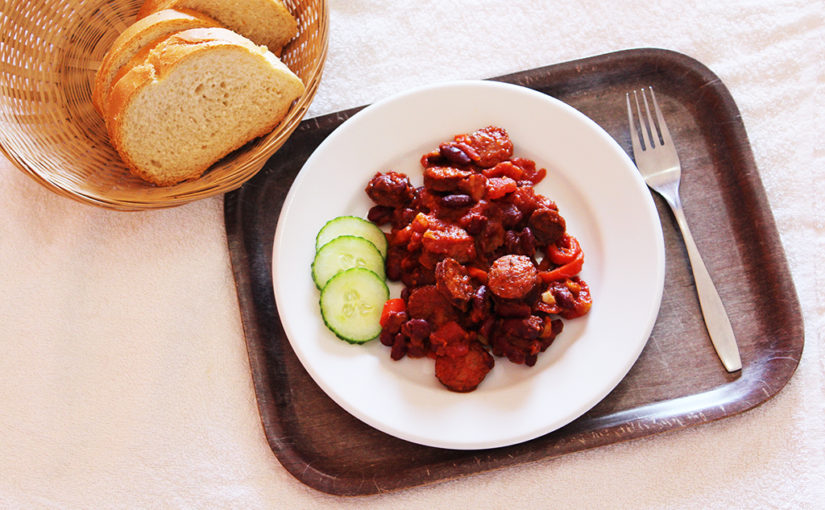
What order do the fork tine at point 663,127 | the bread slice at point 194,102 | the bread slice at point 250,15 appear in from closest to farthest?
the bread slice at point 194,102, the bread slice at point 250,15, the fork tine at point 663,127

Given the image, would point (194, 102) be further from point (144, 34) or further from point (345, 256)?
point (345, 256)

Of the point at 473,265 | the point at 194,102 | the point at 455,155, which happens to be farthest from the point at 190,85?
the point at 473,265

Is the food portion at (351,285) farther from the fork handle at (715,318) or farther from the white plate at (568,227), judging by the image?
the fork handle at (715,318)

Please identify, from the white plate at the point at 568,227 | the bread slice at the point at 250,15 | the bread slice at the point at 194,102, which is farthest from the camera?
the bread slice at the point at 250,15

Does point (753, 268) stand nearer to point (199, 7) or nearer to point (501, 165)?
point (501, 165)

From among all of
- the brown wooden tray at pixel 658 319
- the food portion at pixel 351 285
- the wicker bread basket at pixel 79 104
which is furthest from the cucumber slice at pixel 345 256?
Result: the wicker bread basket at pixel 79 104

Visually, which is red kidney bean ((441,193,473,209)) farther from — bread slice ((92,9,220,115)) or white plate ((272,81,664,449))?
bread slice ((92,9,220,115))

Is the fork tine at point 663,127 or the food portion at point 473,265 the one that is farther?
the fork tine at point 663,127
